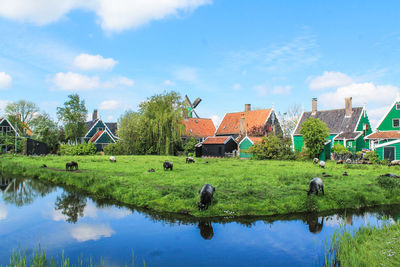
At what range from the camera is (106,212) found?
43.7ft

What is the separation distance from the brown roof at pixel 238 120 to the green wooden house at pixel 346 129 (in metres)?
10.5

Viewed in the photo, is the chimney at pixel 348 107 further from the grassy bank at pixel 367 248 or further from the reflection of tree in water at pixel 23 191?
the reflection of tree in water at pixel 23 191

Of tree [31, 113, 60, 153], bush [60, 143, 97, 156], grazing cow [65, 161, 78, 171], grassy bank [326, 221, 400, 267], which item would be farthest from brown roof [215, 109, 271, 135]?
grassy bank [326, 221, 400, 267]

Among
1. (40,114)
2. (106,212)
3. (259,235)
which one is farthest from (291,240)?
(40,114)

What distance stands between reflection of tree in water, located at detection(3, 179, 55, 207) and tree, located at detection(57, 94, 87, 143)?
34.4 meters

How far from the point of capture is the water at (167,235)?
28.1ft

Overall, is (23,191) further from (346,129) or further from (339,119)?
(339,119)

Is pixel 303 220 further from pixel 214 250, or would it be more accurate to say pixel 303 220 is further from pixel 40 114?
pixel 40 114

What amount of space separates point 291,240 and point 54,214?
10156mm

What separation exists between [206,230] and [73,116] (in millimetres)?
52058

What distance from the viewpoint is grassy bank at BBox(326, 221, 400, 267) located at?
7.26 m

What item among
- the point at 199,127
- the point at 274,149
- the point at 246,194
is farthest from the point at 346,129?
the point at 246,194

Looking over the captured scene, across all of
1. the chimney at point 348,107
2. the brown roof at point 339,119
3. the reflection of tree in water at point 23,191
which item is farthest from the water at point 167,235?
→ the chimney at point 348,107

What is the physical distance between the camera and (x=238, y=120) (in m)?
58.1
